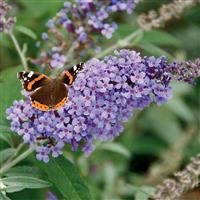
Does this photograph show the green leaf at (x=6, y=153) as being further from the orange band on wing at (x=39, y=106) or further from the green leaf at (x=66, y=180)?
the orange band on wing at (x=39, y=106)

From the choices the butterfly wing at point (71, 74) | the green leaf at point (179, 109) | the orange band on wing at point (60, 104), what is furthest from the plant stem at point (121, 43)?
the green leaf at point (179, 109)

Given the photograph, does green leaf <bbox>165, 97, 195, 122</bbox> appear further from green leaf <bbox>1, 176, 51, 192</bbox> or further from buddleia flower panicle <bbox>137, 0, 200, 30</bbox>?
green leaf <bbox>1, 176, 51, 192</bbox>

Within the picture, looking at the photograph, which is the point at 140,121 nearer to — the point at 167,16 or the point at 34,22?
→ the point at 34,22

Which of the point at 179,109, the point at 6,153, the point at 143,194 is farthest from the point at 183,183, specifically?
the point at 179,109

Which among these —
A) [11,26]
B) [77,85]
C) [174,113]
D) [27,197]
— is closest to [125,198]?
[27,197]

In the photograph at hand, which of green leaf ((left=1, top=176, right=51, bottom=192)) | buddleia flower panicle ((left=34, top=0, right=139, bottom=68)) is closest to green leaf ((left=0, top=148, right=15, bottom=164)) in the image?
green leaf ((left=1, top=176, right=51, bottom=192))

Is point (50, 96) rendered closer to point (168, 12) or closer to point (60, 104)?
point (60, 104)
